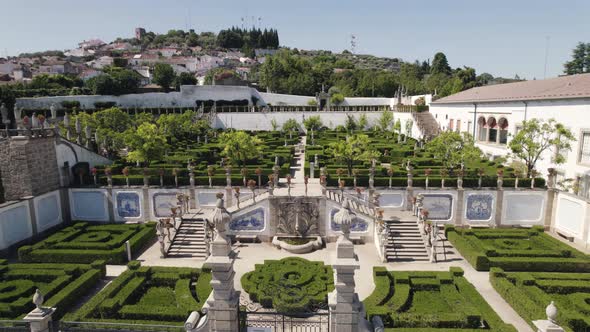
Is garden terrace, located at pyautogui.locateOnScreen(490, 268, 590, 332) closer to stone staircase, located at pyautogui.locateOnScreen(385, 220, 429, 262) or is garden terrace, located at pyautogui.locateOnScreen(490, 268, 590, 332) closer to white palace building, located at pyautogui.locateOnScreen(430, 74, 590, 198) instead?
stone staircase, located at pyautogui.locateOnScreen(385, 220, 429, 262)

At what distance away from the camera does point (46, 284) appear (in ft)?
51.5

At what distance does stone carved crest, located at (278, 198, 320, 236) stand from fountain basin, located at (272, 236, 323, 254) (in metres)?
0.40

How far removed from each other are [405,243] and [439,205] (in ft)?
16.5

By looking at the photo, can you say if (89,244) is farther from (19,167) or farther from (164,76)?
(164,76)

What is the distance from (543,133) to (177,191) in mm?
25694

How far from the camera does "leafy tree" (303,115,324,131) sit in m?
58.6

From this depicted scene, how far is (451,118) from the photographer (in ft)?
151

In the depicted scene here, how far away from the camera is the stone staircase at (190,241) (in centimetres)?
2078

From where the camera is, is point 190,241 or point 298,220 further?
point 298,220

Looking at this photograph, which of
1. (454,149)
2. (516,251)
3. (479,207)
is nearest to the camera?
(516,251)

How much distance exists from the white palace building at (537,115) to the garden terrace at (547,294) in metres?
10.4

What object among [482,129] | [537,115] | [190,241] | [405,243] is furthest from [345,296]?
[482,129]

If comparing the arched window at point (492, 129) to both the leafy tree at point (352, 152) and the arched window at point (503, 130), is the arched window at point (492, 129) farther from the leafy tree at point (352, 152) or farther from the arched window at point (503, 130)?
the leafy tree at point (352, 152)

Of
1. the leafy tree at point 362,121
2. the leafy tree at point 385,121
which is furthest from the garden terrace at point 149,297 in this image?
the leafy tree at point 385,121
